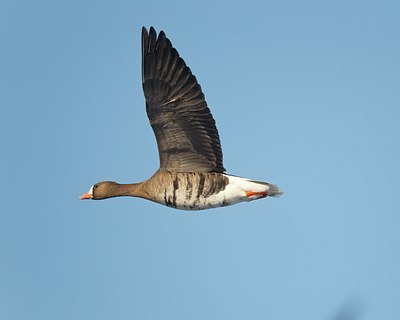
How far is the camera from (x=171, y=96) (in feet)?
50.7

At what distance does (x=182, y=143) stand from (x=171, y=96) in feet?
3.38

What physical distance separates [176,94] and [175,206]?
2.31 m

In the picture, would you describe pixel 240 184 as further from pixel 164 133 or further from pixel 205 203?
pixel 164 133

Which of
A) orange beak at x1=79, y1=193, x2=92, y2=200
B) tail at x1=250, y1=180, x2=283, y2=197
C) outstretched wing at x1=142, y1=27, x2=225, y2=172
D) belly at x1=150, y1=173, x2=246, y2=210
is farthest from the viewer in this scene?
orange beak at x1=79, y1=193, x2=92, y2=200

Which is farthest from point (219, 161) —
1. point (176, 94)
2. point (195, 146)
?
point (176, 94)

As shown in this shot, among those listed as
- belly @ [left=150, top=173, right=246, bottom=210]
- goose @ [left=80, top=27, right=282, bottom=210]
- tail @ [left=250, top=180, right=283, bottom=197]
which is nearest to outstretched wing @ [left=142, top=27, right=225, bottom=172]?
goose @ [left=80, top=27, right=282, bottom=210]

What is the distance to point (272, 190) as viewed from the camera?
16406mm

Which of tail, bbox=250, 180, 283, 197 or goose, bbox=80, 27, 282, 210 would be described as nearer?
goose, bbox=80, 27, 282, 210

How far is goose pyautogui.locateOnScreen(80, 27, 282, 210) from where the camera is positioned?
50.6ft

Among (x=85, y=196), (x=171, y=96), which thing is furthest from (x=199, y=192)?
(x=85, y=196)

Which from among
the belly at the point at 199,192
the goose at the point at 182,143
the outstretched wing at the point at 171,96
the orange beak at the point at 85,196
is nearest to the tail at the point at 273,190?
the goose at the point at 182,143

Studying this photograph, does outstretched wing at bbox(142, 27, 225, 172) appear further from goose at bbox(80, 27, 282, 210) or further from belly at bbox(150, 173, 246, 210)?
belly at bbox(150, 173, 246, 210)

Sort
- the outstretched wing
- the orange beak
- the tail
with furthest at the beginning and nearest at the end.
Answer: the orange beak → the tail → the outstretched wing

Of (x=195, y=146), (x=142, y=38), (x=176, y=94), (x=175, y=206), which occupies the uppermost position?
(x=142, y=38)
